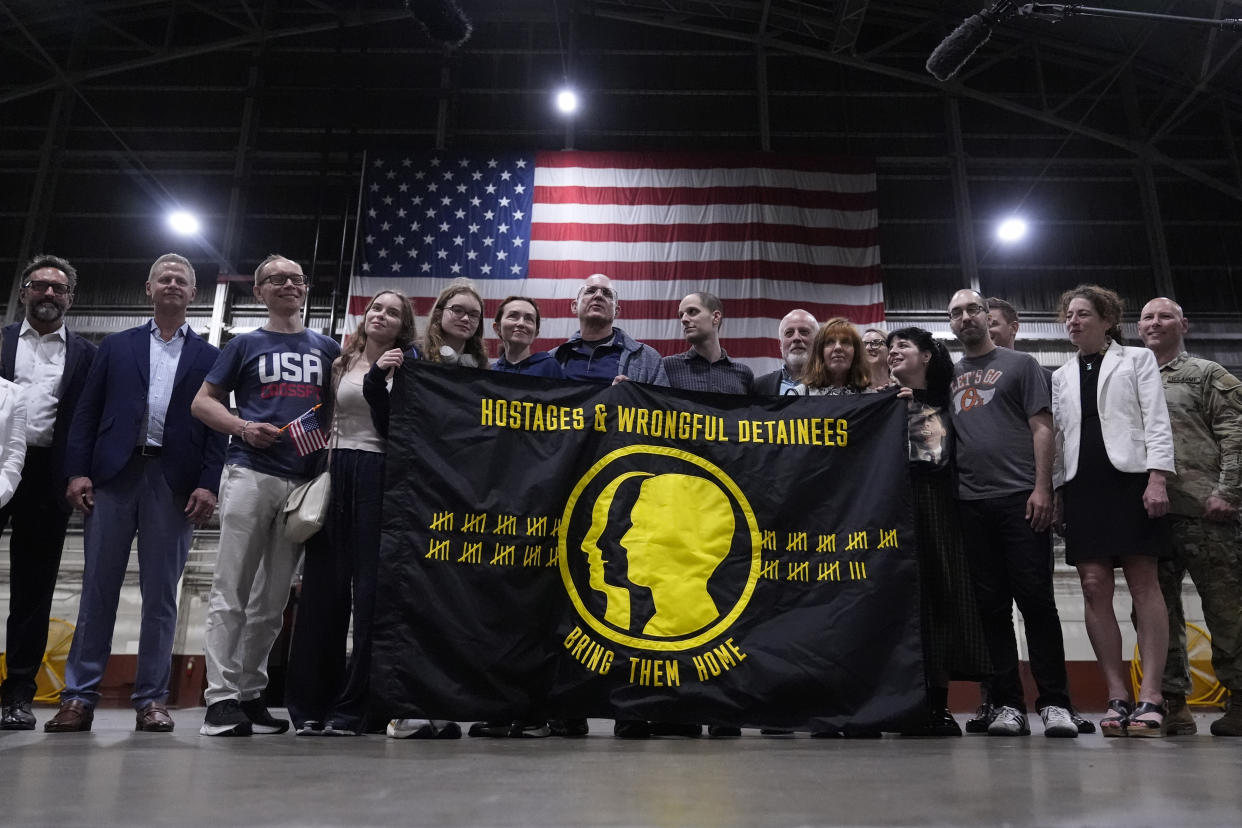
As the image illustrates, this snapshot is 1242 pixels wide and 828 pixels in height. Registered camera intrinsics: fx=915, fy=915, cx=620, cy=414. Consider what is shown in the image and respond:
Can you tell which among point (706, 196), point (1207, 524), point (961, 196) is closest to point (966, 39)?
point (706, 196)

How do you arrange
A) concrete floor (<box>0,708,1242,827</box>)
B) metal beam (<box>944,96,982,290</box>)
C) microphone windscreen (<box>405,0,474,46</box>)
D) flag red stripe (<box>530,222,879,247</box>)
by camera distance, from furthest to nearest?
metal beam (<box>944,96,982,290</box>)
flag red stripe (<box>530,222,879,247</box>)
microphone windscreen (<box>405,0,474,46</box>)
concrete floor (<box>0,708,1242,827</box>)

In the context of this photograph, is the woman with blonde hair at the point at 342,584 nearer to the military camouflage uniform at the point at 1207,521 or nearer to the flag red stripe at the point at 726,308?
the military camouflage uniform at the point at 1207,521

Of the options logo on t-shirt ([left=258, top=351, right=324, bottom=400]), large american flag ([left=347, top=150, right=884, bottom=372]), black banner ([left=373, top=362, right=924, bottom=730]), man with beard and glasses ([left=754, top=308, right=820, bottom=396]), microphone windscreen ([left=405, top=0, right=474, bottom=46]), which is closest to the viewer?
→ black banner ([left=373, top=362, right=924, bottom=730])

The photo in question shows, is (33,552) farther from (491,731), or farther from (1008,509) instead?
(1008,509)

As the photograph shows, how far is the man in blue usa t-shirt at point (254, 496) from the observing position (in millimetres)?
3004

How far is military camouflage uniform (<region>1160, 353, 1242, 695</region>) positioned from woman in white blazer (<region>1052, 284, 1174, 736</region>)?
0.75ft

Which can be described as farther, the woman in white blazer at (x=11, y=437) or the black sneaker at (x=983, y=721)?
the black sneaker at (x=983, y=721)

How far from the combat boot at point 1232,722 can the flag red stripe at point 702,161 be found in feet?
26.6

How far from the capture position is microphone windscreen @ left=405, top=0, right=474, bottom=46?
330 inches

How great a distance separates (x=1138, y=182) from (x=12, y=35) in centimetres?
1498

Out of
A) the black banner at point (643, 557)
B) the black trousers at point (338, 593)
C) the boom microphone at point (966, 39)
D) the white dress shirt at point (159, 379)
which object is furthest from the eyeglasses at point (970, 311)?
the boom microphone at point (966, 39)

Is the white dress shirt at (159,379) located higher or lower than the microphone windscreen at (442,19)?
lower

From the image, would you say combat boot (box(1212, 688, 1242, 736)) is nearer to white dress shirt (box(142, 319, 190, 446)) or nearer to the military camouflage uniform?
the military camouflage uniform

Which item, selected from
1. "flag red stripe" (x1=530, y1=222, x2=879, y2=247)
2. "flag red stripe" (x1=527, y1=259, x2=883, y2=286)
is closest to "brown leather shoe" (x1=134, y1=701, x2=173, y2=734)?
"flag red stripe" (x1=527, y1=259, x2=883, y2=286)
